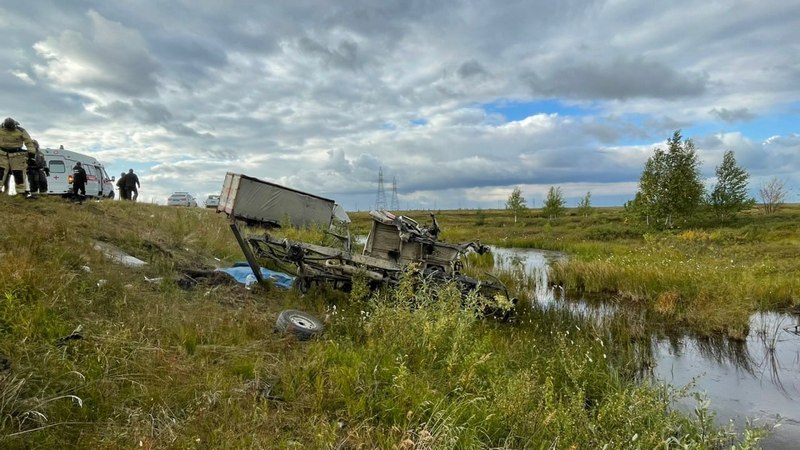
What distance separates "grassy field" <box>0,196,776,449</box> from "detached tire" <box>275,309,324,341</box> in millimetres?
187

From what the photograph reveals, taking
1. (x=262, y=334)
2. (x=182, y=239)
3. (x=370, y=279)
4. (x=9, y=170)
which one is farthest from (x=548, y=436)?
(x=9, y=170)

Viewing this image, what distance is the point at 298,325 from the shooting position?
602 centimetres

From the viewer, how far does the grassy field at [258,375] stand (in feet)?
11.7

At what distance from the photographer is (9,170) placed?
10.6 metres

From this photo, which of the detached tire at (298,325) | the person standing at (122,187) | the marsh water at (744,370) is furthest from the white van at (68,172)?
the marsh water at (744,370)

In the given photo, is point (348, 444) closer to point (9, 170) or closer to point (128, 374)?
point (128, 374)

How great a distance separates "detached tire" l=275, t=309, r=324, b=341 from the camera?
593cm

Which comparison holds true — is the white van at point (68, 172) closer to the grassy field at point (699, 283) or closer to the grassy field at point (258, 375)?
the grassy field at point (258, 375)

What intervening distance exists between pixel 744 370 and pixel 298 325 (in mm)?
7522

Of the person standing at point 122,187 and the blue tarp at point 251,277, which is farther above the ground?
the person standing at point 122,187

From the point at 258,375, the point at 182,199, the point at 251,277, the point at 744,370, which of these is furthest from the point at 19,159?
the point at 182,199

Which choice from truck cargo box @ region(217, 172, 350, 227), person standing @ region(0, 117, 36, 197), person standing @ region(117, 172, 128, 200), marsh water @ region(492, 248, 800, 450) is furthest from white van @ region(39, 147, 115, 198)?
marsh water @ region(492, 248, 800, 450)

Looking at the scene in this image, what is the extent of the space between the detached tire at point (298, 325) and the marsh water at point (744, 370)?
14.4ft

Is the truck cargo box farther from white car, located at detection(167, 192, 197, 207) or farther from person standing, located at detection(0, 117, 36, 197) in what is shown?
white car, located at detection(167, 192, 197, 207)
